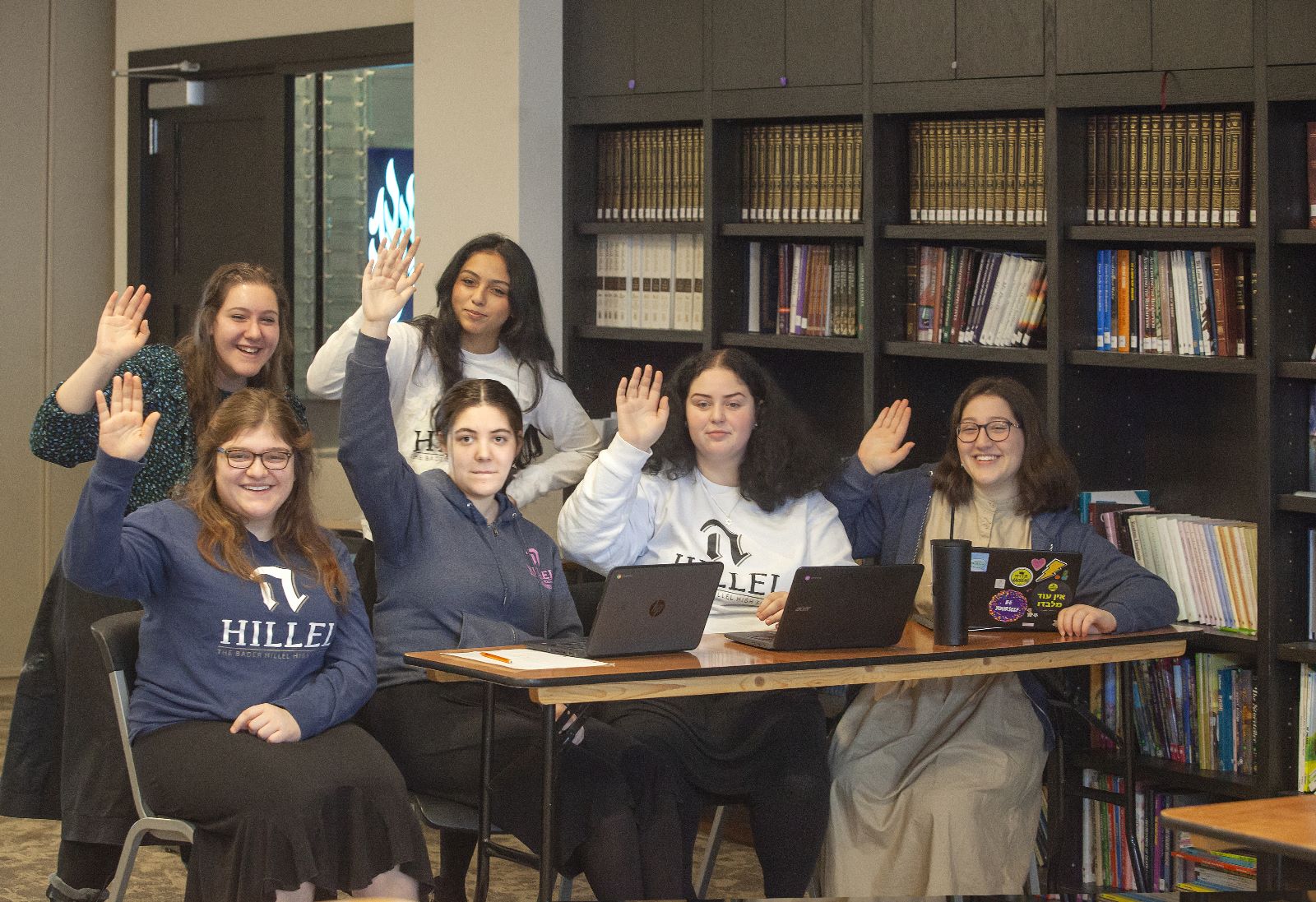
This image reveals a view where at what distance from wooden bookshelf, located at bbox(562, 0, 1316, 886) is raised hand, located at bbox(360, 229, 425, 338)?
133cm

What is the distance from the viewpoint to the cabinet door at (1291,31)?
11.9 ft

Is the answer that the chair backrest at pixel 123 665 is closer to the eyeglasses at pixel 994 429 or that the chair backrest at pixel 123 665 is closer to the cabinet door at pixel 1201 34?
the eyeglasses at pixel 994 429

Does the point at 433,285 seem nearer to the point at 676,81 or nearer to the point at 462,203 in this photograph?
the point at 462,203

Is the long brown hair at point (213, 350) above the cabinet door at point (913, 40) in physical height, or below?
below

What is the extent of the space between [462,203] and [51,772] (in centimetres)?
224

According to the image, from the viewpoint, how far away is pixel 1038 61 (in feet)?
13.4

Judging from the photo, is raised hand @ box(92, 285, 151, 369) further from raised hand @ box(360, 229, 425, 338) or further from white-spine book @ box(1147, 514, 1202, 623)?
white-spine book @ box(1147, 514, 1202, 623)

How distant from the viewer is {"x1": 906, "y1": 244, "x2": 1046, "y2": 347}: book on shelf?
4.23m

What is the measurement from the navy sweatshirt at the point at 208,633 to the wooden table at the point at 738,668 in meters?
0.20

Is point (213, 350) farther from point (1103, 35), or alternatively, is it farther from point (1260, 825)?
point (1260, 825)

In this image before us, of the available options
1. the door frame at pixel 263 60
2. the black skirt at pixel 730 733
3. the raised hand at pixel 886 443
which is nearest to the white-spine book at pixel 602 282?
the door frame at pixel 263 60

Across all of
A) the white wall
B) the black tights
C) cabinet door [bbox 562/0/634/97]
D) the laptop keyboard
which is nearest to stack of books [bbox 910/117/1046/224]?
cabinet door [bbox 562/0/634/97]

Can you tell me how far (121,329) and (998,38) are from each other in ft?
7.27

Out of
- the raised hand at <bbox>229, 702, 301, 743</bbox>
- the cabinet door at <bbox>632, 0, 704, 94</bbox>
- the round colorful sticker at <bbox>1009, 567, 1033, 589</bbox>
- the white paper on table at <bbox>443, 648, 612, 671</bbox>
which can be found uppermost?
the cabinet door at <bbox>632, 0, 704, 94</bbox>
